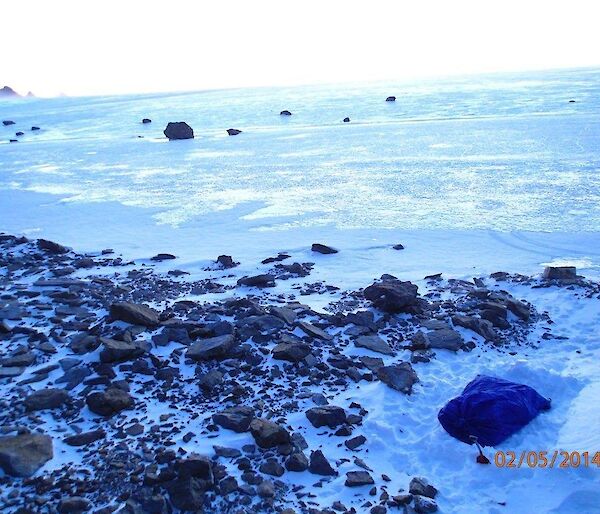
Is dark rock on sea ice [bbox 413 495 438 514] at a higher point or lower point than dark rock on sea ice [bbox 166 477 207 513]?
lower

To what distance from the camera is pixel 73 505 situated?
518cm

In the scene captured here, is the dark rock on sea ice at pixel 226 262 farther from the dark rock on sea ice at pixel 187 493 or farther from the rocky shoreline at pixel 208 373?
the dark rock on sea ice at pixel 187 493

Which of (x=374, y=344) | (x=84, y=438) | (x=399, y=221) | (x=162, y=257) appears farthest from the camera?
(x=399, y=221)

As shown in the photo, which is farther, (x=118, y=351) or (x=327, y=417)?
(x=118, y=351)

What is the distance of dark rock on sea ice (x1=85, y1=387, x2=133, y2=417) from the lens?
6.54m

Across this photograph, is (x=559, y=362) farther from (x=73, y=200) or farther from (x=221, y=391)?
(x=73, y=200)

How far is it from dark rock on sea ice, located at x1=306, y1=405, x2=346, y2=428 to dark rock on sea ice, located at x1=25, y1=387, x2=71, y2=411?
9.56 ft

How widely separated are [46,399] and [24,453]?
104 cm

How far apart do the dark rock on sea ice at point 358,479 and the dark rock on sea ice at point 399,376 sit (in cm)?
158

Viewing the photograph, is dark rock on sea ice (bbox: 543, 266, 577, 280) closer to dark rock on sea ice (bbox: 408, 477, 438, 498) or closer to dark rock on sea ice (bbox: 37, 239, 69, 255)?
dark rock on sea ice (bbox: 408, 477, 438, 498)

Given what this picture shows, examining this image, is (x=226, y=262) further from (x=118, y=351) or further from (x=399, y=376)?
(x=399, y=376)

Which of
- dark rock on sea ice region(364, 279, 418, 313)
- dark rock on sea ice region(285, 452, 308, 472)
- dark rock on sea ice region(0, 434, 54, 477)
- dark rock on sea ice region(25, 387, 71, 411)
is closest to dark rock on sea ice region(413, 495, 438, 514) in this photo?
dark rock on sea ice region(285, 452, 308, 472)

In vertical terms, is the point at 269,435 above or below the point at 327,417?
above

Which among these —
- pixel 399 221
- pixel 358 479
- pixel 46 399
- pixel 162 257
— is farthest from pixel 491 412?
pixel 399 221
